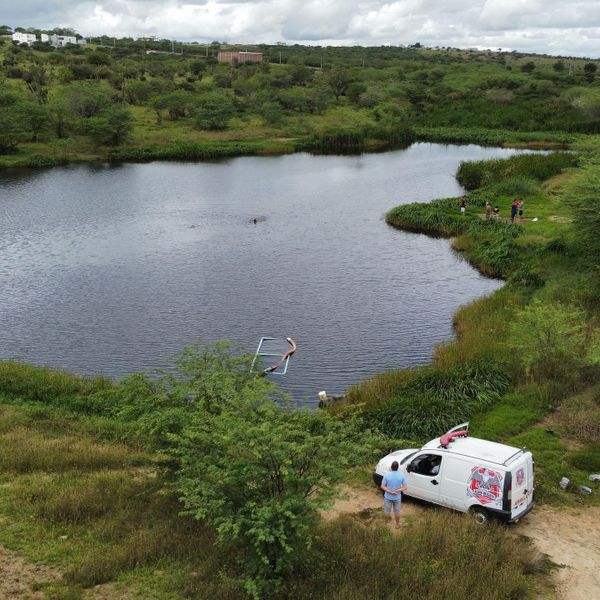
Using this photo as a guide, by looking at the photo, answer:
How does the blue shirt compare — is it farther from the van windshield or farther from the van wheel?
the van wheel

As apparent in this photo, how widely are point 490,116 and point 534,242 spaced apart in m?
81.1

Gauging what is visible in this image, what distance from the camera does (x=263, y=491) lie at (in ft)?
44.8

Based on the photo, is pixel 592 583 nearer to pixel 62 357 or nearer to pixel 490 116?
pixel 62 357

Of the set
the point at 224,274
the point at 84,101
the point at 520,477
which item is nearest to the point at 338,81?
the point at 84,101

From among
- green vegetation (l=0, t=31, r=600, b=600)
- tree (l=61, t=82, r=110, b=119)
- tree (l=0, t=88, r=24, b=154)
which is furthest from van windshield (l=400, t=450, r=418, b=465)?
tree (l=61, t=82, r=110, b=119)

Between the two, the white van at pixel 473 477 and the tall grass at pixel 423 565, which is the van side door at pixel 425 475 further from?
the tall grass at pixel 423 565

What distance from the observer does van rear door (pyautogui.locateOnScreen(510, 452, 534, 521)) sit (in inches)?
631

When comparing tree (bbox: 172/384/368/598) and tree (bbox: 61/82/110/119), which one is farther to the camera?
tree (bbox: 61/82/110/119)

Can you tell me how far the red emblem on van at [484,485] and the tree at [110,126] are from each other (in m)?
83.7

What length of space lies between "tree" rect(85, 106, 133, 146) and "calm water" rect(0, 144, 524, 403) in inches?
643

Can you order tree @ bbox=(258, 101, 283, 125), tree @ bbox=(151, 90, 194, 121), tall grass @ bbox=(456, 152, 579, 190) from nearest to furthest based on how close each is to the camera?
tall grass @ bbox=(456, 152, 579, 190) < tree @ bbox=(151, 90, 194, 121) < tree @ bbox=(258, 101, 283, 125)

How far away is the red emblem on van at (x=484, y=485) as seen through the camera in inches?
634

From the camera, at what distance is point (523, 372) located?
2552cm

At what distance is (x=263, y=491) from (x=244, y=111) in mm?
110761
